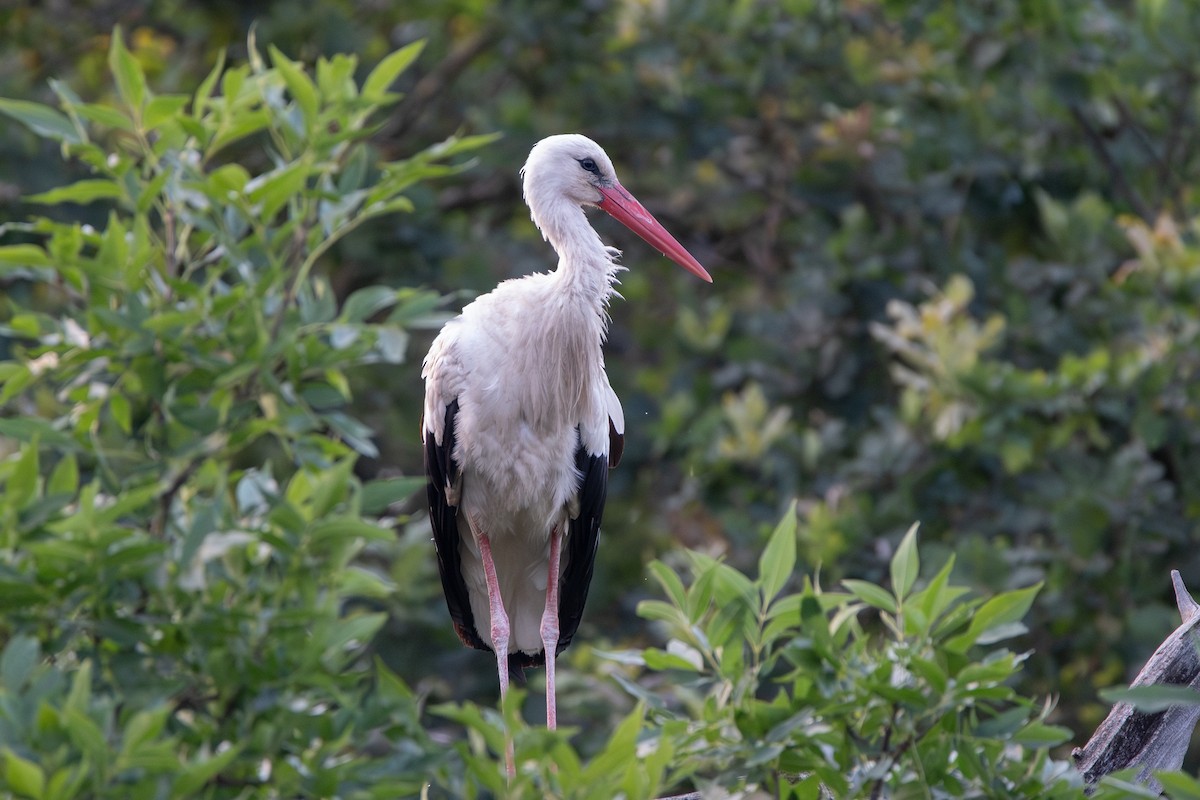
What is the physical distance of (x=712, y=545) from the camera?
20.9ft

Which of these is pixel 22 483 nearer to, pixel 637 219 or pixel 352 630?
pixel 352 630

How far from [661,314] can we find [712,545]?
218cm

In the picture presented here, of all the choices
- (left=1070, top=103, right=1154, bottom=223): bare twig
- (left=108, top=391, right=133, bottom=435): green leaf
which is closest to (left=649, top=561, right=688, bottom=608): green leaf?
(left=108, top=391, right=133, bottom=435): green leaf

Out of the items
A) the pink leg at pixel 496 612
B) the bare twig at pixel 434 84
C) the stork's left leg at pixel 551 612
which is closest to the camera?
the pink leg at pixel 496 612

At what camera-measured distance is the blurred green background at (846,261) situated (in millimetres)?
5848

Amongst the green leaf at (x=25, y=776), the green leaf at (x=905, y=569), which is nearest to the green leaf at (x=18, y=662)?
the green leaf at (x=25, y=776)

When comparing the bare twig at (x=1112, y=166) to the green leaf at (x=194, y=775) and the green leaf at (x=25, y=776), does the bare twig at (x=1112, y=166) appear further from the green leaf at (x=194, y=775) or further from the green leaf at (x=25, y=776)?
the green leaf at (x=25, y=776)

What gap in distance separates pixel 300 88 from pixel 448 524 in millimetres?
1876

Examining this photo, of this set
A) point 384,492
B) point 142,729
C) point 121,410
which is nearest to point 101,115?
point 121,410

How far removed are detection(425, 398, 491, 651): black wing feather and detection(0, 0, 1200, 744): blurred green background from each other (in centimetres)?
130

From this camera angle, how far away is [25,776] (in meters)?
2.05

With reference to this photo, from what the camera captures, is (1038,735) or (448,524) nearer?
(1038,735)

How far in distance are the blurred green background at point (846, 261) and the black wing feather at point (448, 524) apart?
1.30m

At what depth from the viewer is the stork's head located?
14.5 ft
